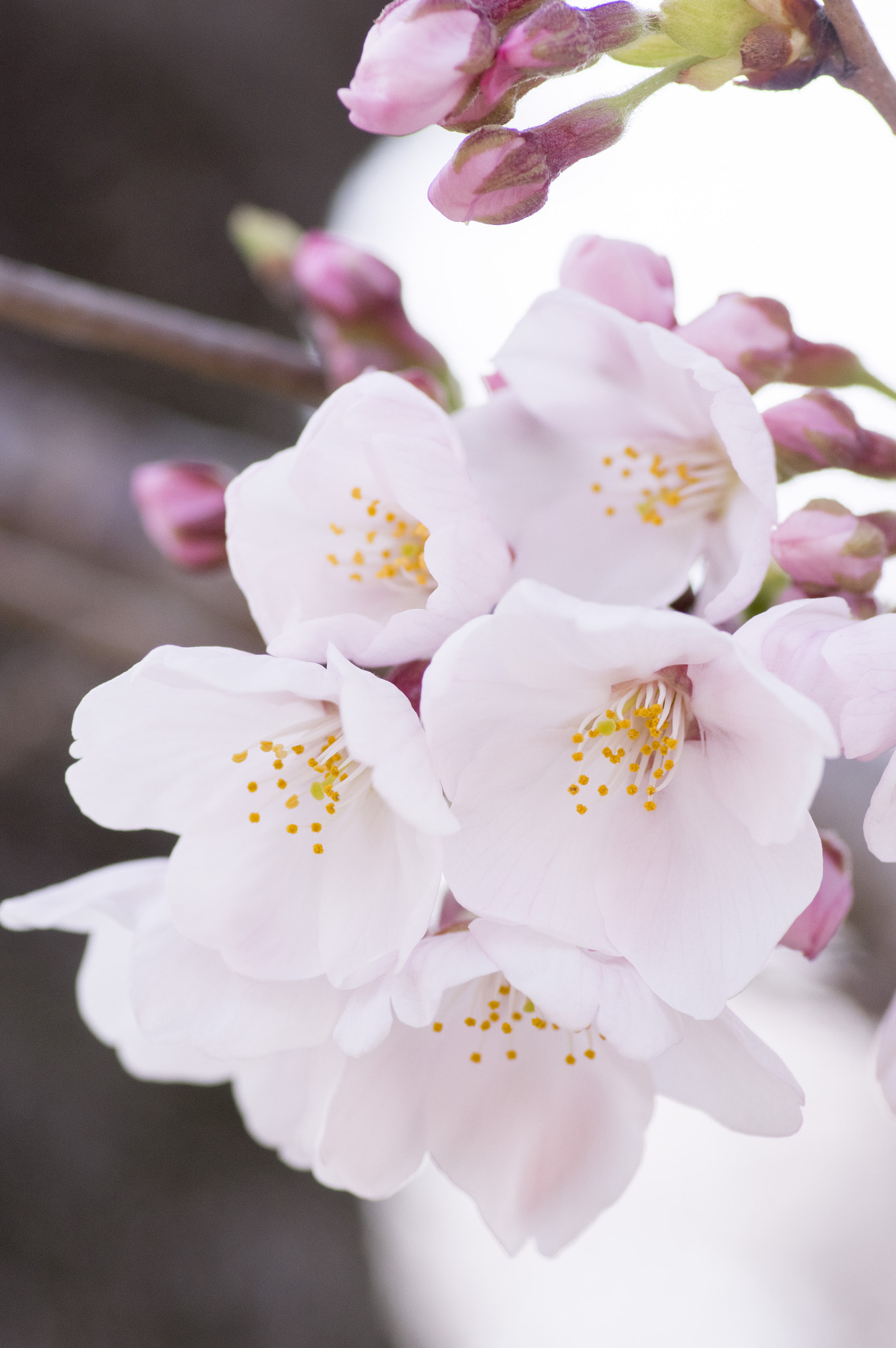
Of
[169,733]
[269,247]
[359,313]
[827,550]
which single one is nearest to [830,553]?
[827,550]

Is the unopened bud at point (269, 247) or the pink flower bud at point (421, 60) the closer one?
the pink flower bud at point (421, 60)

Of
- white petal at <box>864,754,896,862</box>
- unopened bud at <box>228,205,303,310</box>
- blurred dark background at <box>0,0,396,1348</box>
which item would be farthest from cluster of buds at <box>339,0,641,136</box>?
blurred dark background at <box>0,0,396,1348</box>

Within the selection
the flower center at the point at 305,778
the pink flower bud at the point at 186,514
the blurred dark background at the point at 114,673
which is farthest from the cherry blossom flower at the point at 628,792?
the blurred dark background at the point at 114,673

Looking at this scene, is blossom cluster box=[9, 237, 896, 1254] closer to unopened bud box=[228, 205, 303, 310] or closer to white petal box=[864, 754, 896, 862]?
white petal box=[864, 754, 896, 862]

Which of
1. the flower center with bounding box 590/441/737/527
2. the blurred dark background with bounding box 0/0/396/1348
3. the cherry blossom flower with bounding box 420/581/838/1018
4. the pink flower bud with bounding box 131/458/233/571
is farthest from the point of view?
the blurred dark background with bounding box 0/0/396/1348

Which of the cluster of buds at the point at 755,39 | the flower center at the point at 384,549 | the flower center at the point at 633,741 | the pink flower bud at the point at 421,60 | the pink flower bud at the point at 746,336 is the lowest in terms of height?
the flower center at the point at 384,549

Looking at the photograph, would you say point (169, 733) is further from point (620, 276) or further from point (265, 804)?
point (620, 276)

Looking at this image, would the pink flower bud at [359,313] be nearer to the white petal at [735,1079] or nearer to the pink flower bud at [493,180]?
the pink flower bud at [493,180]
